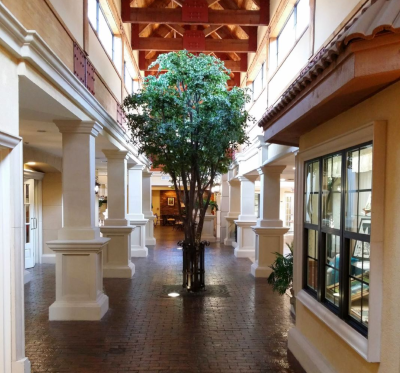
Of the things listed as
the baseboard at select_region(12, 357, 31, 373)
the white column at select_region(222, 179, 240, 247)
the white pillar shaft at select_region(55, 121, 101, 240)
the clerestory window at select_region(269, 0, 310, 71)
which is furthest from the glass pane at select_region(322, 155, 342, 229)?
the white column at select_region(222, 179, 240, 247)

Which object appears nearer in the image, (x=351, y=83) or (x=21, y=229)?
(x=351, y=83)

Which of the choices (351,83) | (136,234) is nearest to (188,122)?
(351,83)

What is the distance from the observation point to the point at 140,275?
30.9 feet

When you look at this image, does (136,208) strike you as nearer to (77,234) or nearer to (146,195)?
(146,195)

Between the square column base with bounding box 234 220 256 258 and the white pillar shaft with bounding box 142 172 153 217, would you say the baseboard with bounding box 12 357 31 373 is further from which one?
the white pillar shaft with bounding box 142 172 153 217

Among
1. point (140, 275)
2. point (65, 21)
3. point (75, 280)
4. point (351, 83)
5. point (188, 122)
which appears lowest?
point (140, 275)

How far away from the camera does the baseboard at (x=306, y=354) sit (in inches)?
150

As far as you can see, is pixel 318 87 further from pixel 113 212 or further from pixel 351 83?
pixel 113 212

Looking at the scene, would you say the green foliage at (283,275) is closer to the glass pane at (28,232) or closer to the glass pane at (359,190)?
the glass pane at (359,190)

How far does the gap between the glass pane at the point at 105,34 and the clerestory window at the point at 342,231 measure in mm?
5804

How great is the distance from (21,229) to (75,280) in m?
2.70

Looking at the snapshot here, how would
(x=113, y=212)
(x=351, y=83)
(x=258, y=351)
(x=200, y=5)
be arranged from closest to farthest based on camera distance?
(x=351, y=83) → (x=258, y=351) → (x=113, y=212) → (x=200, y=5)

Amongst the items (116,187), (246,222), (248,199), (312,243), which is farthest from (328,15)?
(246,222)

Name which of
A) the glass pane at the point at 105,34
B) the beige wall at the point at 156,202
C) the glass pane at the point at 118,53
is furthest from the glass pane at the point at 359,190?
the beige wall at the point at 156,202
